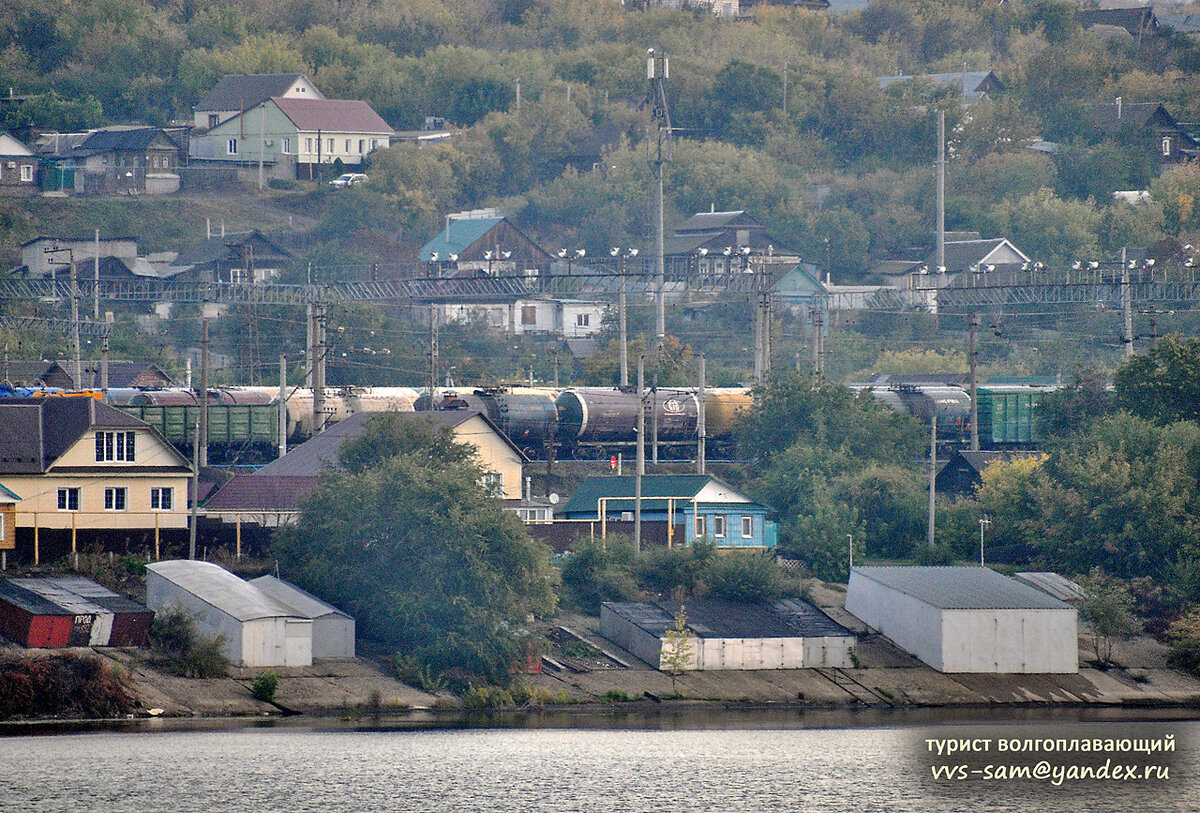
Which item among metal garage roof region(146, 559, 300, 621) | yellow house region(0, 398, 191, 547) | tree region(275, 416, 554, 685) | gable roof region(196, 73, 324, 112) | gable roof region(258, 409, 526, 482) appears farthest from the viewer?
gable roof region(196, 73, 324, 112)

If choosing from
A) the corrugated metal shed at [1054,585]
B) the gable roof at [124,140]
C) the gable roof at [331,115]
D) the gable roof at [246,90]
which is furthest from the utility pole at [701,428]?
the gable roof at [246,90]

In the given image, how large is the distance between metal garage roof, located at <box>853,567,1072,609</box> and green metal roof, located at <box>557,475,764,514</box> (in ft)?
24.2

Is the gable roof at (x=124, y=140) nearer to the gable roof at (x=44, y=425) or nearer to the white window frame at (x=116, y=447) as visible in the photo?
the gable roof at (x=44, y=425)

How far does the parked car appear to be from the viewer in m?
132

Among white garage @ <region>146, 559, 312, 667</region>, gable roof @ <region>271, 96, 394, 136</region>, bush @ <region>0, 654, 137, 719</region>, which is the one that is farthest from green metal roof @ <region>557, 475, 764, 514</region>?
gable roof @ <region>271, 96, 394, 136</region>

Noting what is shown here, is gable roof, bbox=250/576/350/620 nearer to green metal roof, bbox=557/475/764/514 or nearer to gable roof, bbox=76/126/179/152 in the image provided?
green metal roof, bbox=557/475/764/514

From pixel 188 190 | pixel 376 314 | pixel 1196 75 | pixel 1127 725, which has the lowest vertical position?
pixel 1127 725

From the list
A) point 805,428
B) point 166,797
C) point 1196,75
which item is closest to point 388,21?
point 1196,75

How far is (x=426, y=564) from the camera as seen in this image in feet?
155

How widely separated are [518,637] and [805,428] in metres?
22.9

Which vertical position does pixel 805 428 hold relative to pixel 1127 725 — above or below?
above

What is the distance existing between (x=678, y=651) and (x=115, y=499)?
16.2 meters

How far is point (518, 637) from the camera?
47.1 metres

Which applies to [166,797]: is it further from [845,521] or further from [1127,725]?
[845,521]
